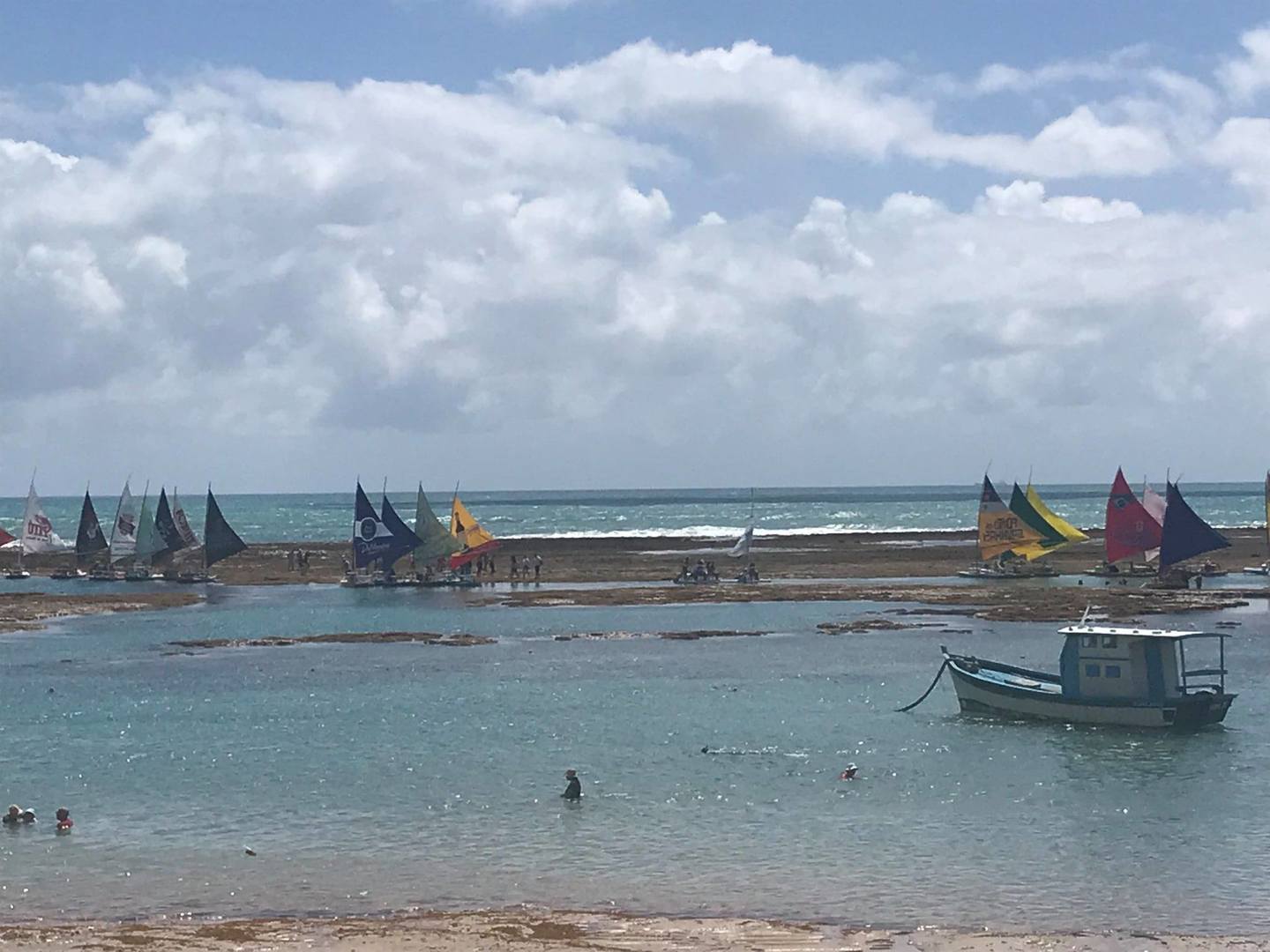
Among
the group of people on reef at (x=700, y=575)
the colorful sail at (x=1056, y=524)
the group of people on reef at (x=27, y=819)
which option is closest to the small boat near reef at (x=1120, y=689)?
the group of people on reef at (x=27, y=819)

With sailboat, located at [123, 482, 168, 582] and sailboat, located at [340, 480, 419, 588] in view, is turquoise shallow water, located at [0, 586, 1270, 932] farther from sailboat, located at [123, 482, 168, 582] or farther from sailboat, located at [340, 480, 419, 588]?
sailboat, located at [123, 482, 168, 582]

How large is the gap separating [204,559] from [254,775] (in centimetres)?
6976

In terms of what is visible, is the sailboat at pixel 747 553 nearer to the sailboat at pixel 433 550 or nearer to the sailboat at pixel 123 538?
the sailboat at pixel 433 550

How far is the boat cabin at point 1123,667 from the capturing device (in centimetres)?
4103

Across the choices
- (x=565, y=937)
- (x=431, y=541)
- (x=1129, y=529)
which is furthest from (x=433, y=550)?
(x=565, y=937)

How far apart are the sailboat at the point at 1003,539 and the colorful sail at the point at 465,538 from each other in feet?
99.7

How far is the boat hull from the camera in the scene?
1591 inches

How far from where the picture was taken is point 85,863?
91.7 ft

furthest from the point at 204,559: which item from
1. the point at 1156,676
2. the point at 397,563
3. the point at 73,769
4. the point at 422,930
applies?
the point at 422,930

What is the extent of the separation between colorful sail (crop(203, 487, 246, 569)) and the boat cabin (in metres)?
71.9

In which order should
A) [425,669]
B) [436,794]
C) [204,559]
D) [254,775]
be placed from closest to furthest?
[436,794] → [254,775] → [425,669] → [204,559]

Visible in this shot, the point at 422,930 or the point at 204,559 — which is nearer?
the point at 422,930

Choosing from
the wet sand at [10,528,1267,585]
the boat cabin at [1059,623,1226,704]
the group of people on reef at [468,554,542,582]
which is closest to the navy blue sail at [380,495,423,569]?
the group of people on reef at [468,554,542,582]

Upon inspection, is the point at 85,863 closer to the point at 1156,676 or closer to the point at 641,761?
the point at 641,761
